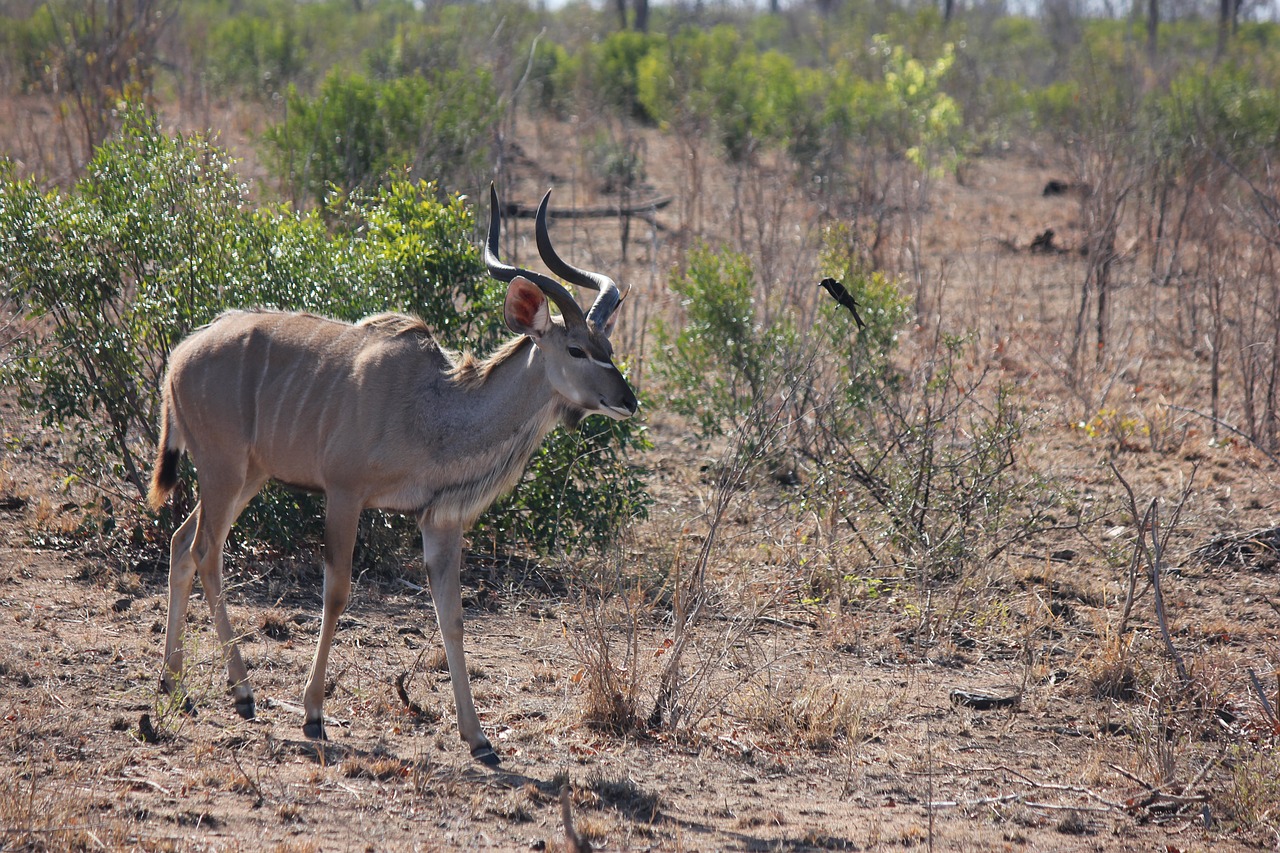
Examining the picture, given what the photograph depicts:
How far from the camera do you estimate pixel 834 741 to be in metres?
4.46

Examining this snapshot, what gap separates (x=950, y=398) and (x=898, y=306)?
3.58 ft

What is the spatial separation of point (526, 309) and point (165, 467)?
1484mm

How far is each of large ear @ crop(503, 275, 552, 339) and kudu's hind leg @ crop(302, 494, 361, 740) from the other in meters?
0.81

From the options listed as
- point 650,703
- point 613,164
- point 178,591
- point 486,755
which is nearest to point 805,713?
point 650,703

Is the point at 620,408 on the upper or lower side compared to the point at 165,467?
upper

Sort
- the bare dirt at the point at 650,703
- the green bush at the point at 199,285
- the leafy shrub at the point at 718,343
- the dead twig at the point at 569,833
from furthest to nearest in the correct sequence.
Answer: the leafy shrub at the point at 718,343 < the green bush at the point at 199,285 < the bare dirt at the point at 650,703 < the dead twig at the point at 569,833

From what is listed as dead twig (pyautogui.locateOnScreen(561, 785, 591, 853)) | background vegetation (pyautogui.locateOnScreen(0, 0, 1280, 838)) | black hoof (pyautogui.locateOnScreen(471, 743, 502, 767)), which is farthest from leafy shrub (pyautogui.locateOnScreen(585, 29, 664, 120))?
dead twig (pyautogui.locateOnScreen(561, 785, 591, 853))

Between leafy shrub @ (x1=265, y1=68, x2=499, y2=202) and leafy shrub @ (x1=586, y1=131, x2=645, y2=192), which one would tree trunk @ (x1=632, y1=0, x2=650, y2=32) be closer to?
leafy shrub @ (x1=586, y1=131, x2=645, y2=192)

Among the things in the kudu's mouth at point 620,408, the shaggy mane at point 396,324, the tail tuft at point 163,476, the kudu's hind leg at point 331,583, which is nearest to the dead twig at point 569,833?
the kudu's hind leg at point 331,583

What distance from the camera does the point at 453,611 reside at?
4.27 m

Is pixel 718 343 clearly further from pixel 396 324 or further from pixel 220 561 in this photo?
pixel 220 561

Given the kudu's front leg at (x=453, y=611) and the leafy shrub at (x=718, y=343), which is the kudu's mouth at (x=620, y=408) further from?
the leafy shrub at (x=718, y=343)

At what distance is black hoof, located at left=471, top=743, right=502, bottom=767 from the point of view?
4105 mm

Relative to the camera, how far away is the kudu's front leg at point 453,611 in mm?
4188
